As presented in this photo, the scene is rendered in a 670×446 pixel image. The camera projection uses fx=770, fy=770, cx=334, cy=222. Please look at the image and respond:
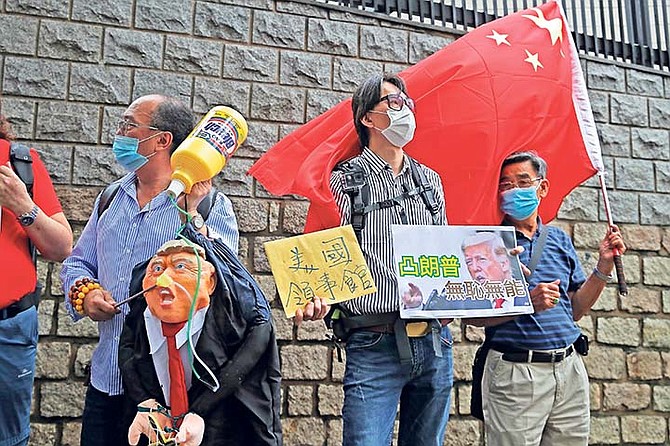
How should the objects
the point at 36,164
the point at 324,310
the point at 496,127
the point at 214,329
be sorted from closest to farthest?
the point at 214,329 < the point at 324,310 < the point at 36,164 < the point at 496,127

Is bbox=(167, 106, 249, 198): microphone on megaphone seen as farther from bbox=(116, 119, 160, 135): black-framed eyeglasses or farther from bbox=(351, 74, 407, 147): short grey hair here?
bbox=(351, 74, 407, 147): short grey hair

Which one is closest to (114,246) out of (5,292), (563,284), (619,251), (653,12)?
(5,292)

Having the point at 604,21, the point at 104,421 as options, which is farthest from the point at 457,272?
the point at 604,21

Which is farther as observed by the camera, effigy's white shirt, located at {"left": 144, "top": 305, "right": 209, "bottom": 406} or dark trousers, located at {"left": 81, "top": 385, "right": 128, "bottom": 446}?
dark trousers, located at {"left": 81, "top": 385, "right": 128, "bottom": 446}

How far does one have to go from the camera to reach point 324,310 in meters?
2.54

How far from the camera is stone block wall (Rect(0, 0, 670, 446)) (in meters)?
4.48

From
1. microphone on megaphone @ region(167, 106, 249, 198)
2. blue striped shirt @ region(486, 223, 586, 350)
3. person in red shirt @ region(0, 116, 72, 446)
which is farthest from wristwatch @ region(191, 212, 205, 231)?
blue striped shirt @ region(486, 223, 586, 350)

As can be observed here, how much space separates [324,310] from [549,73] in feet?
6.32

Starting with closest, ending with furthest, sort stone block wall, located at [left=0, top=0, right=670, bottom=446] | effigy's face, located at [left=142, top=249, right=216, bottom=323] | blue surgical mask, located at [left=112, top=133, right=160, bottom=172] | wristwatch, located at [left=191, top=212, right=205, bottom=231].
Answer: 1. effigy's face, located at [left=142, top=249, right=216, bottom=323]
2. wristwatch, located at [left=191, top=212, right=205, bottom=231]
3. blue surgical mask, located at [left=112, top=133, right=160, bottom=172]
4. stone block wall, located at [left=0, top=0, right=670, bottom=446]

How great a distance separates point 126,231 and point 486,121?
173cm

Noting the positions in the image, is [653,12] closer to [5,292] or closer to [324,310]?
[324,310]

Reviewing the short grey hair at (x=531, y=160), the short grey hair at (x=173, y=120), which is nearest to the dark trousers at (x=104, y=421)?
the short grey hair at (x=173, y=120)

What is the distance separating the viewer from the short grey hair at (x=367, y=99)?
2986 millimetres

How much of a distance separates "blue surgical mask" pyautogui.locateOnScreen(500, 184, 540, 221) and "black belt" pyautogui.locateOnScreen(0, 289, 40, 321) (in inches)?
78.1
